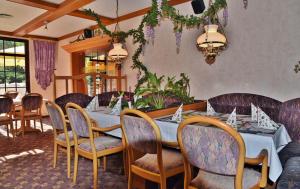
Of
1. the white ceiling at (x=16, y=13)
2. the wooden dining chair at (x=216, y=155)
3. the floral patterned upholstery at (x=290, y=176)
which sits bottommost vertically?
the floral patterned upholstery at (x=290, y=176)

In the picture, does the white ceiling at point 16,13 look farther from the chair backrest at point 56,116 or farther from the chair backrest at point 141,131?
the chair backrest at point 141,131

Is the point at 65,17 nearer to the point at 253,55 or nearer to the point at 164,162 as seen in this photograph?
the point at 253,55

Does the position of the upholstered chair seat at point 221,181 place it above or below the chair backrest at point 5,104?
below

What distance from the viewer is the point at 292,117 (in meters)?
2.55

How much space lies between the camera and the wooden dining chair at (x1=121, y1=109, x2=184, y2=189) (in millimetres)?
1683

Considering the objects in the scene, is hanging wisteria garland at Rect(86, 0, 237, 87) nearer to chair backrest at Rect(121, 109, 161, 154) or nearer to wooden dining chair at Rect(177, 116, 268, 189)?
chair backrest at Rect(121, 109, 161, 154)

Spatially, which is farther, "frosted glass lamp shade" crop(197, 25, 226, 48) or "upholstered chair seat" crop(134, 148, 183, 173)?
"frosted glass lamp shade" crop(197, 25, 226, 48)

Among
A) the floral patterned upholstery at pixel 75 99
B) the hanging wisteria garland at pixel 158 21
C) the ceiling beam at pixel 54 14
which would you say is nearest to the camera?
the hanging wisteria garland at pixel 158 21

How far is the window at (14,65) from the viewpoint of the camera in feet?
21.1

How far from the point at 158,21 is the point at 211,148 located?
143 inches

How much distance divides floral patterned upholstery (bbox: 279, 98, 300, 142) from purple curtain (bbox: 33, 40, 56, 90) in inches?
254

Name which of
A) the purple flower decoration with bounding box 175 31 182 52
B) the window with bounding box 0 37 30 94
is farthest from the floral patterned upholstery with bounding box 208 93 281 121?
the window with bounding box 0 37 30 94

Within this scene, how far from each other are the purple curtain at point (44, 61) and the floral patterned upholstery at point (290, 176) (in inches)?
267

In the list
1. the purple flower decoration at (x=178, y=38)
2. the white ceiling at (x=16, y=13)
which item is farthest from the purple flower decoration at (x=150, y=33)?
the white ceiling at (x=16, y=13)
